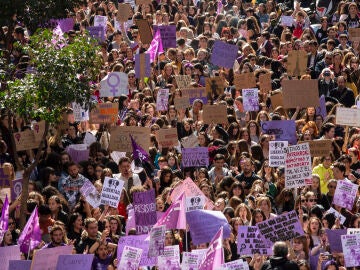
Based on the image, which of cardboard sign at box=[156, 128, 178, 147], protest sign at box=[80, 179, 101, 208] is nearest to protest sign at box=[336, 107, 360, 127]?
cardboard sign at box=[156, 128, 178, 147]

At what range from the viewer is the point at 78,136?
82.7 ft

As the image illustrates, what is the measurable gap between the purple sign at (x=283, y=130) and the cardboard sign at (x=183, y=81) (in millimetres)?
4174

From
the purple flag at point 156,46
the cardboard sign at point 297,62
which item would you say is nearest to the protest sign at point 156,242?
the cardboard sign at point 297,62

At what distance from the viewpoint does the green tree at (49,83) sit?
22272 millimetres

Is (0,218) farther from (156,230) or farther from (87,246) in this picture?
(156,230)

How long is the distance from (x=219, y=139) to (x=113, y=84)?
338cm

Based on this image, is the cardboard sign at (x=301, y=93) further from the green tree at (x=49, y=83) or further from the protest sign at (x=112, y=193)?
the protest sign at (x=112, y=193)

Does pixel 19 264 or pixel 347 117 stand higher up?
pixel 347 117

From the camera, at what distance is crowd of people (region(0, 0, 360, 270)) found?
65.0ft

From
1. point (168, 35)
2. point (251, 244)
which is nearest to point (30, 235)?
point (251, 244)

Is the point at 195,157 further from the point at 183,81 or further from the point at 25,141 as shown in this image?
the point at 183,81

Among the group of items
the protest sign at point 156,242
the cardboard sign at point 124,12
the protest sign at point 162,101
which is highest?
the cardboard sign at point 124,12

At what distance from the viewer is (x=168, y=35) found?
30328 millimetres

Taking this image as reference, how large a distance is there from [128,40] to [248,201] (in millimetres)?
11677
